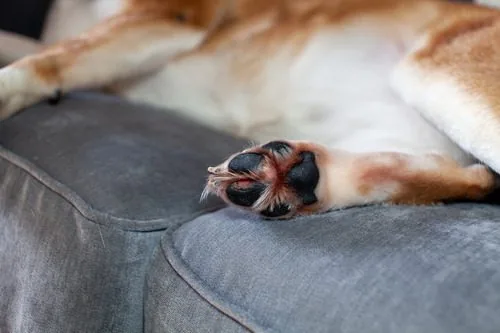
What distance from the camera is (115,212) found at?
1007 mm

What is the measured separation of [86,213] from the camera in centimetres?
101

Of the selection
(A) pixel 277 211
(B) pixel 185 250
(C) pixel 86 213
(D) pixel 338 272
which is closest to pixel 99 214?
(C) pixel 86 213

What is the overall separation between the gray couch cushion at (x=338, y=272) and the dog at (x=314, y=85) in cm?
6

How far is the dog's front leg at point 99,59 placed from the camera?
4.31 feet

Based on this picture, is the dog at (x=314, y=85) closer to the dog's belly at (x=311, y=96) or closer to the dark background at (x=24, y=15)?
the dog's belly at (x=311, y=96)

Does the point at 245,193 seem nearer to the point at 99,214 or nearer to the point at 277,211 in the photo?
the point at 277,211

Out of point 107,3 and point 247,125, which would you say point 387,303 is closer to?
point 247,125

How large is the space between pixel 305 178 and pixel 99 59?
70 centimetres

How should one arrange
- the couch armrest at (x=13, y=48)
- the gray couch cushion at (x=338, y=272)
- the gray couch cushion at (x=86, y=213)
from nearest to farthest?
the gray couch cushion at (x=338, y=272) → the gray couch cushion at (x=86, y=213) → the couch armrest at (x=13, y=48)

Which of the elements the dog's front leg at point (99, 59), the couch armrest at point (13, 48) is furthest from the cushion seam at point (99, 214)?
the couch armrest at point (13, 48)

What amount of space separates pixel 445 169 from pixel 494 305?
44cm

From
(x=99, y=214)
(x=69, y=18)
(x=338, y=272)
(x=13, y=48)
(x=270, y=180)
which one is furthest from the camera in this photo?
(x=69, y=18)

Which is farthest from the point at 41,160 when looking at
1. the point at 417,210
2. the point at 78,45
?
the point at 417,210

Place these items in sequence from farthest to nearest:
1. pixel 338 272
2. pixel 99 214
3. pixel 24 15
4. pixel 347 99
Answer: pixel 24 15 < pixel 347 99 < pixel 99 214 < pixel 338 272
